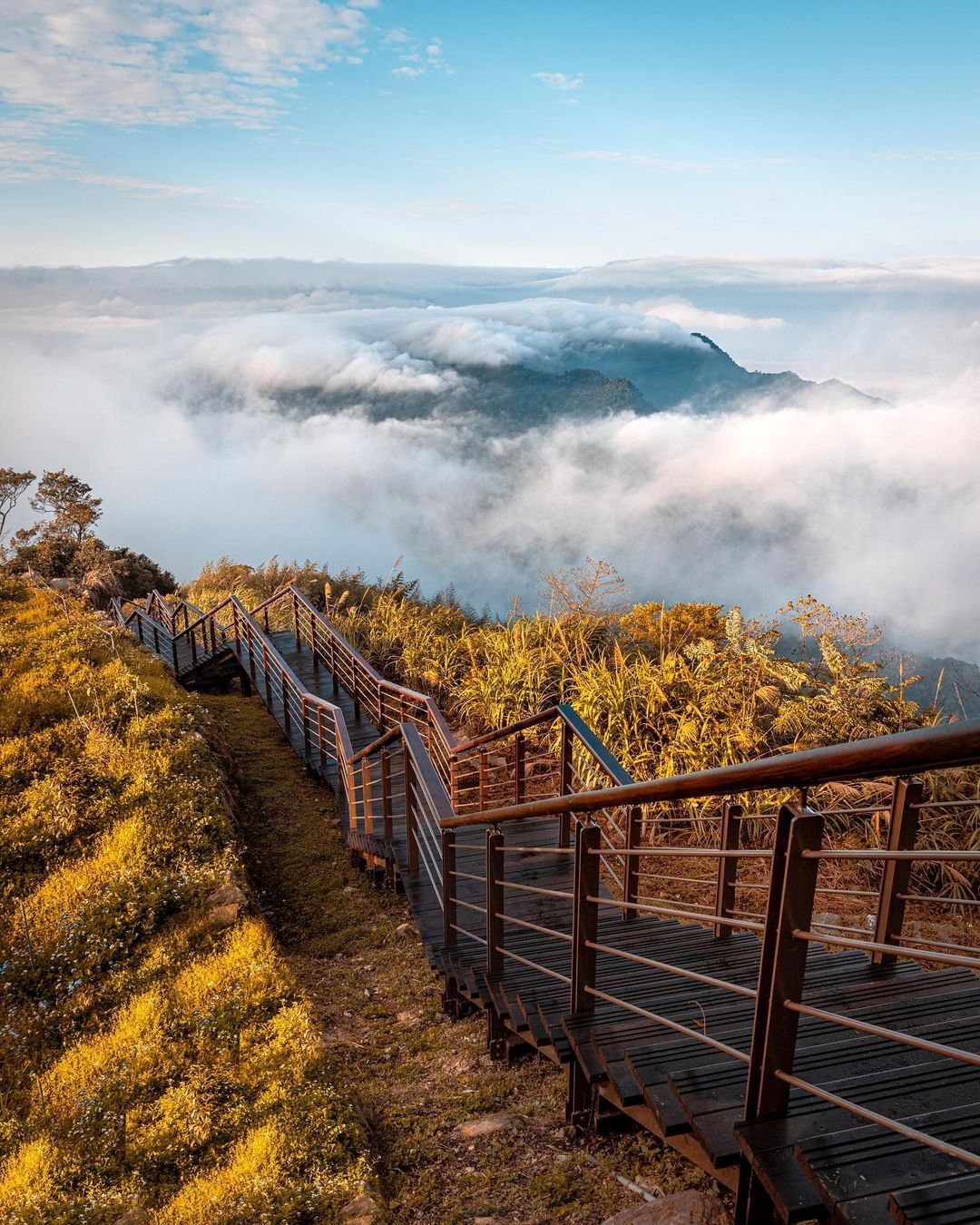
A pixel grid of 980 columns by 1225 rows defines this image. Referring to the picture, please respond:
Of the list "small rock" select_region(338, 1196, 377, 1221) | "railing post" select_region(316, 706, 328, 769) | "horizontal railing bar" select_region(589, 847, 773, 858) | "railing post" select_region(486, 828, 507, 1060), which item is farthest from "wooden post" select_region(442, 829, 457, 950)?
"railing post" select_region(316, 706, 328, 769)

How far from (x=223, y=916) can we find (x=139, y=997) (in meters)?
0.85

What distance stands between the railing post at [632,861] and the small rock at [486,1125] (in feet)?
3.38

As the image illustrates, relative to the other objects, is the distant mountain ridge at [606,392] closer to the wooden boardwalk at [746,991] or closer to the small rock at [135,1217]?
the wooden boardwalk at [746,991]

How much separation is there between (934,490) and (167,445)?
177m

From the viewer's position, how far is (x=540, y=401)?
126000 millimetres

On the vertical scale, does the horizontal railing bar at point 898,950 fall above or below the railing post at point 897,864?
above

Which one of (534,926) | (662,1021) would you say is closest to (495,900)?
(534,926)

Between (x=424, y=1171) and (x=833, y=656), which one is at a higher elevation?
(x=833, y=656)

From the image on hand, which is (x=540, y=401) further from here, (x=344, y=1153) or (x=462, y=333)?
(x=344, y=1153)

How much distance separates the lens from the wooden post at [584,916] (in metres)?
2.84

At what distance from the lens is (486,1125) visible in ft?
11.6

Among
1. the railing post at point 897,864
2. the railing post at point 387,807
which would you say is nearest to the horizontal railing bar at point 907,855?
the railing post at point 897,864

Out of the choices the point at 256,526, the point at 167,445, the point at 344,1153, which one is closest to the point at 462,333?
the point at 256,526

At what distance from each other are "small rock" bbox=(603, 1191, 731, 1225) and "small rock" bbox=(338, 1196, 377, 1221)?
1.14m
